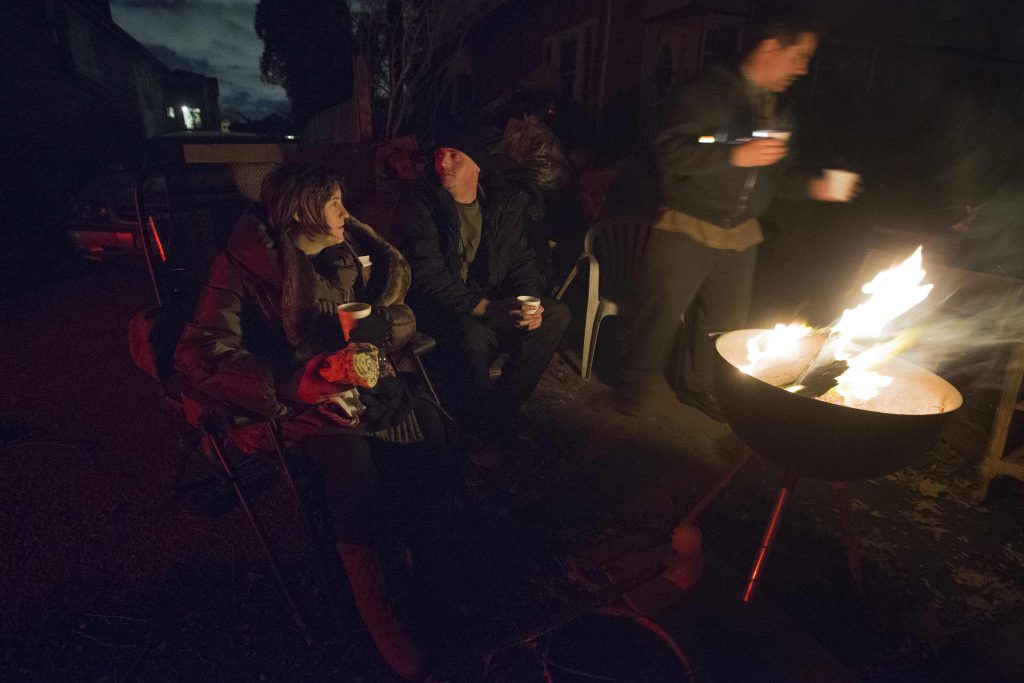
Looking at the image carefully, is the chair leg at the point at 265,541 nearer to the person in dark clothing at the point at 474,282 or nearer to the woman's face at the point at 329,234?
the woman's face at the point at 329,234

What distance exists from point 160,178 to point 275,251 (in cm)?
771

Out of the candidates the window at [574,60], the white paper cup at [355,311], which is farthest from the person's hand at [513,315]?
the window at [574,60]

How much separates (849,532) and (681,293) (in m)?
1.67

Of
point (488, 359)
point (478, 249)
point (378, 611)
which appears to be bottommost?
point (378, 611)

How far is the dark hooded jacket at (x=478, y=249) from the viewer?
3.23 metres

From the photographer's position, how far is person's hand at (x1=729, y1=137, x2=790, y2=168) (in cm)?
265

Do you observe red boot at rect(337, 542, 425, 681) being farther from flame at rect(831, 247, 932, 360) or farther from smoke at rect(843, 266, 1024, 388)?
smoke at rect(843, 266, 1024, 388)

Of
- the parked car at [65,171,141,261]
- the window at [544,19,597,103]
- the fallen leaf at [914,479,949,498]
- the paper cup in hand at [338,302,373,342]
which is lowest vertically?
the fallen leaf at [914,479,949,498]

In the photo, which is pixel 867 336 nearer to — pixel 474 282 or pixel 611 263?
pixel 474 282

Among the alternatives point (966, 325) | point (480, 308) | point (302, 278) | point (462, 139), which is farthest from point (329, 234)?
point (966, 325)

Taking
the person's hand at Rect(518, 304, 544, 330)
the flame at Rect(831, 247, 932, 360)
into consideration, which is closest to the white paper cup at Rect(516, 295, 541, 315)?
the person's hand at Rect(518, 304, 544, 330)

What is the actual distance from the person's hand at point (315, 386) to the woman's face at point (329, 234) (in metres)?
0.70

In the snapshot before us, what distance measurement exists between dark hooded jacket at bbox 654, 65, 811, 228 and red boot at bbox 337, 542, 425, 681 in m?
2.58

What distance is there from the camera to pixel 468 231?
3.53m
